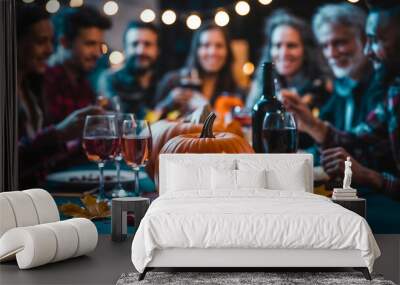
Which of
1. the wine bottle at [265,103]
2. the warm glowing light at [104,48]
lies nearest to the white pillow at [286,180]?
the wine bottle at [265,103]

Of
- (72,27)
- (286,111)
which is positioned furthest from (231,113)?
(72,27)

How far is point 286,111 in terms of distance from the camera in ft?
24.7

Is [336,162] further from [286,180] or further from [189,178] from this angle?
[189,178]

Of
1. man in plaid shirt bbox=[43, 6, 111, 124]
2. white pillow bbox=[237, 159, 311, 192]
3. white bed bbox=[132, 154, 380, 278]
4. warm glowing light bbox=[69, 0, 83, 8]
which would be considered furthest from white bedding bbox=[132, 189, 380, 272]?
warm glowing light bbox=[69, 0, 83, 8]

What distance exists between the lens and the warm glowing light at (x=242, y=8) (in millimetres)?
7629

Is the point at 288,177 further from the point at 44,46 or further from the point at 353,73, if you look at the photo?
the point at 44,46

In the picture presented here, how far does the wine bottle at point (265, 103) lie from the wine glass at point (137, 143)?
0.99 m

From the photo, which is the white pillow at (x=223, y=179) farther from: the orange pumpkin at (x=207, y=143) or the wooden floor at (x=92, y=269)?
the wooden floor at (x=92, y=269)

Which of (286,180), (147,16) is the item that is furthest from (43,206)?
(147,16)

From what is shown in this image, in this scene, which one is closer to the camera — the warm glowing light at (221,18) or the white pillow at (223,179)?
the white pillow at (223,179)

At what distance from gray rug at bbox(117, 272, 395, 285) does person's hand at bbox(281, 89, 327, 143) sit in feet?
8.17

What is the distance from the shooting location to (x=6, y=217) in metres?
5.64

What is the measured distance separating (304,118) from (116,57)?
1852 millimetres

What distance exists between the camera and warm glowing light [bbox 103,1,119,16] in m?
7.69
